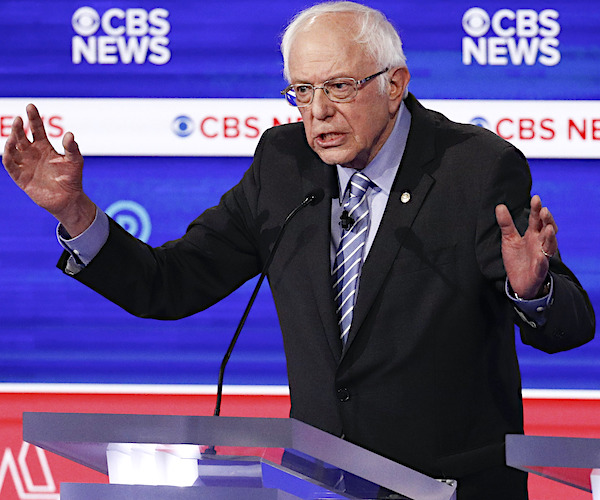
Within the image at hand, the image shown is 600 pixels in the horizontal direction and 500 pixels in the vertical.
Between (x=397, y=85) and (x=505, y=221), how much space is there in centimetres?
54

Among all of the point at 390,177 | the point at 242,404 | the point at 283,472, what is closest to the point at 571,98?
the point at 390,177

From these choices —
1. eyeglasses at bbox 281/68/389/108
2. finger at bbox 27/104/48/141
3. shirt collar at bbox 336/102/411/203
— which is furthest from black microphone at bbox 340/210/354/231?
finger at bbox 27/104/48/141

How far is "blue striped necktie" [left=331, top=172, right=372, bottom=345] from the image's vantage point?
74.3 inches

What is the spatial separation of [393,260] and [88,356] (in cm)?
140

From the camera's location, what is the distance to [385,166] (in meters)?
1.98

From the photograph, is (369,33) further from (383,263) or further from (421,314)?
(421,314)

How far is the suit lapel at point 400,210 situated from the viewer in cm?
183

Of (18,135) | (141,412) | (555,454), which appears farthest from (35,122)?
(141,412)

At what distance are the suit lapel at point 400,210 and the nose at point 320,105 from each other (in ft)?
0.64

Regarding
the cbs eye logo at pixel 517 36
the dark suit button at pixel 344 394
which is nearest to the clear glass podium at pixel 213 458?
the dark suit button at pixel 344 394

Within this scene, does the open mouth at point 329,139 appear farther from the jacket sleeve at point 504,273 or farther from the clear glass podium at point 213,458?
→ the clear glass podium at point 213,458

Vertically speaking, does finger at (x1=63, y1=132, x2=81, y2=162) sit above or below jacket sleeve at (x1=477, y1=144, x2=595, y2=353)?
above

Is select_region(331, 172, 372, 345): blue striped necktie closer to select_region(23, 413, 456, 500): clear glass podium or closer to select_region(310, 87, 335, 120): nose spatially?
select_region(310, 87, 335, 120): nose

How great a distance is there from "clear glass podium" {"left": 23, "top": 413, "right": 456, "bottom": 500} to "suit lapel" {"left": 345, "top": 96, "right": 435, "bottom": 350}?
1.92ft
